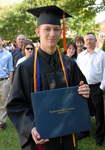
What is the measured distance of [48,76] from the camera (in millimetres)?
1820

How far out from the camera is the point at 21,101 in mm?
1803

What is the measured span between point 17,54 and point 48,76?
4252mm

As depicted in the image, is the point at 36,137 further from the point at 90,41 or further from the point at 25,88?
the point at 90,41

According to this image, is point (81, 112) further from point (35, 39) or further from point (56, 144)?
point (35, 39)

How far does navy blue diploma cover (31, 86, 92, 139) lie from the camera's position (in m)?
1.55

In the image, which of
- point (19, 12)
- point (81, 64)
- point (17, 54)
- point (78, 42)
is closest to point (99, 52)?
point (81, 64)

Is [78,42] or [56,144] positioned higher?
[78,42]

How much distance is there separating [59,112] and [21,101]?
425 mm

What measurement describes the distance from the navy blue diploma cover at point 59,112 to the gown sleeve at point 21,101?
0.21 meters

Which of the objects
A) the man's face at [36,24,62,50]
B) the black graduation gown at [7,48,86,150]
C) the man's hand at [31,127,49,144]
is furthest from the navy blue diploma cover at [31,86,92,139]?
the man's face at [36,24,62,50]

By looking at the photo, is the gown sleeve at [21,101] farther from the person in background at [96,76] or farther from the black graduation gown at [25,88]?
the person in background at [96,76]

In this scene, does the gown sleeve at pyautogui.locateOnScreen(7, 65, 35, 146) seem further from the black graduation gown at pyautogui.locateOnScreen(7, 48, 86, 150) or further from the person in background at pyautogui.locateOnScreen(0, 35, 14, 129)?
→ the person in background at pyautogui.locateOnScreen(0, 35, 14, 129)

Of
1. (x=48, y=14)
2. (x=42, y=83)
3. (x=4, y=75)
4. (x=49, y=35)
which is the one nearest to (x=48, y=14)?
(x=48, y=14)

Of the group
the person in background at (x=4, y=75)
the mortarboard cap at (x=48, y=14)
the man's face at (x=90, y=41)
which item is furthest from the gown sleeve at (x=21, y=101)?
the person in background at (x=4, y=75)
